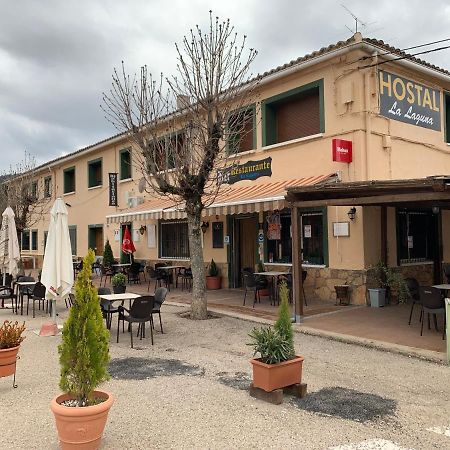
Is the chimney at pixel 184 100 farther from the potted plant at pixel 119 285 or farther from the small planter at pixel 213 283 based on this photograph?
the small planter at pixel 213 283

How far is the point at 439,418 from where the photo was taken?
4.91 m

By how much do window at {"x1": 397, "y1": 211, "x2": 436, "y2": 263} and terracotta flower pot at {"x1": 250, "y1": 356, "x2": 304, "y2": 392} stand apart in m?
8.33

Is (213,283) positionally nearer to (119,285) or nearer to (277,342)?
(119,285)

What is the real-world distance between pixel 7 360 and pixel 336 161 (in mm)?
8779

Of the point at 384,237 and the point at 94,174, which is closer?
the point at 384,237

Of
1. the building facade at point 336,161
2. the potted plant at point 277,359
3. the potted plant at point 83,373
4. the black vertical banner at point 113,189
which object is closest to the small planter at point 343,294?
the building facade at point 336,161

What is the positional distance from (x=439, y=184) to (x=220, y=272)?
9.96m

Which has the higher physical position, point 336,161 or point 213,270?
point 336,161

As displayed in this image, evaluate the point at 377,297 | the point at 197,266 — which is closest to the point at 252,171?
the point at 197,266

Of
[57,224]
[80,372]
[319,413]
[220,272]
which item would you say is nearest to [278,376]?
[319,413]

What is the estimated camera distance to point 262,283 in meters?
12.2

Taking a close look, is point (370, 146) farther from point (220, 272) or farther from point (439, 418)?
point (439, 418)

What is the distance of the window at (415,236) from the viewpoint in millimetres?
13055

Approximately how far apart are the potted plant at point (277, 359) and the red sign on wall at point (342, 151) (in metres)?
6.98
